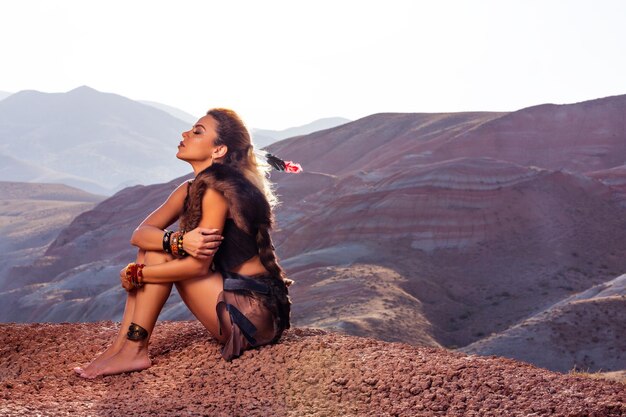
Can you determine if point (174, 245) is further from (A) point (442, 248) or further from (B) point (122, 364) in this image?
(A) point (442, 248)

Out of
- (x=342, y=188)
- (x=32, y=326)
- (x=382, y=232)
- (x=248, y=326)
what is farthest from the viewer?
(x=342, y=188)

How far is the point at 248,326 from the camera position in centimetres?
633

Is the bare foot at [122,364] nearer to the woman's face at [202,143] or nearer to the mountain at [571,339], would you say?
the woman's face at [202,143]

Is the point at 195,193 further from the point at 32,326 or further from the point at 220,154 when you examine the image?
the point at 32,326

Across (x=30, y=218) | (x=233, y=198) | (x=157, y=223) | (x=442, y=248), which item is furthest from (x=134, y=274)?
(x=30, y=218)

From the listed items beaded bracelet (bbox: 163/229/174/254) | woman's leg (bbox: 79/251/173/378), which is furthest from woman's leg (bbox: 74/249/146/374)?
beaded bracelet (bbox: 163/229/174/254)

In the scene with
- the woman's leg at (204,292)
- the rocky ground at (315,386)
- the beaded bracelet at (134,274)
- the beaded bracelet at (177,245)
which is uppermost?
the beaded bracelet at (177,245)

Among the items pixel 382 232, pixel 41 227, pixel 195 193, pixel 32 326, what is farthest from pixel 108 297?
pixel 41 227

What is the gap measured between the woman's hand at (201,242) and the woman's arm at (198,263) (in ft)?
0.19

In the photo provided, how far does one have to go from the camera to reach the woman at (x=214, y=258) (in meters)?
6.18

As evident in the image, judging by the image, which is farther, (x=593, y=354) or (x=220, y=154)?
(x=593, y=354)

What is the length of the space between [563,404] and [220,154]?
298cm

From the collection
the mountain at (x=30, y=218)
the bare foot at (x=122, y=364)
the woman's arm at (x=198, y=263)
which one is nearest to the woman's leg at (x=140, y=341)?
the bare foot at (x=122, y=364)

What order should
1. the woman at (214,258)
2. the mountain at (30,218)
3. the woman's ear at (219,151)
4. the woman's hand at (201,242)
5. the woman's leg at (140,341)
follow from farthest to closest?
the mountain at (30,218) < the woman's ear at (219,151) < the woman's leg at (140,341) < the woman at (214,258) < the woman's hand at (201,242)
